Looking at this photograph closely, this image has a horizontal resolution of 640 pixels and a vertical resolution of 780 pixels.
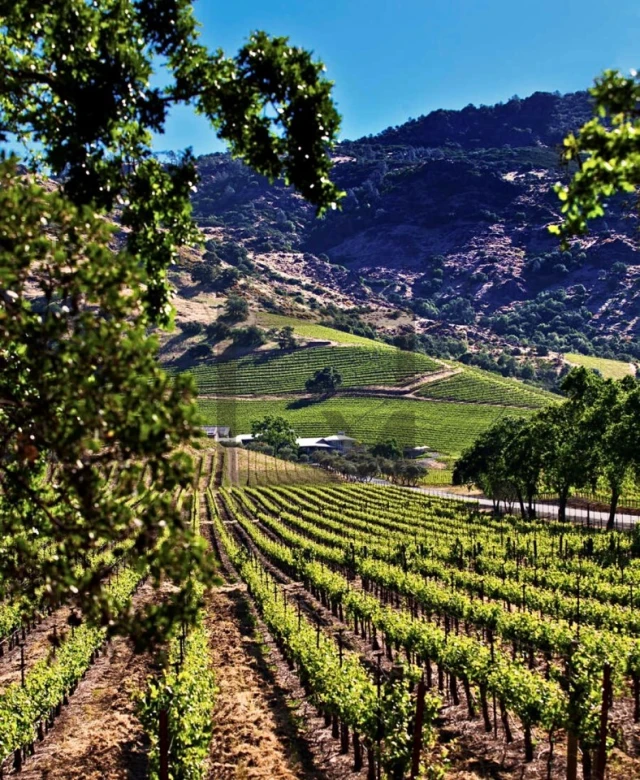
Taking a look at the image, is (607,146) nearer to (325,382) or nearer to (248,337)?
(325,382)

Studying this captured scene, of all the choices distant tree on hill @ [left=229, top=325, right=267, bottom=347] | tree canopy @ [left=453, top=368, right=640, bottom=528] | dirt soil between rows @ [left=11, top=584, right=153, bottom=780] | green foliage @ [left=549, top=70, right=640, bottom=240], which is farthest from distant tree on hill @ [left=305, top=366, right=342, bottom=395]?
green foliage @ [left=549, top=70, right=640, bottom=240]

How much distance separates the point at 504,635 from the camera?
2277 cm

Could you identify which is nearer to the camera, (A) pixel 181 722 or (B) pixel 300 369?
(A) pixel 181 722

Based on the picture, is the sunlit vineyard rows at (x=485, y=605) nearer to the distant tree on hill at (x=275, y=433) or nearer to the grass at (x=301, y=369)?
the distant tree on hill at (x=275, y=433)

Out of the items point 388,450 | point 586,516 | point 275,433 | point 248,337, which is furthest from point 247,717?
point 248,337

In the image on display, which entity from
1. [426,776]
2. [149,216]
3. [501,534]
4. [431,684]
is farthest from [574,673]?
[501,534]

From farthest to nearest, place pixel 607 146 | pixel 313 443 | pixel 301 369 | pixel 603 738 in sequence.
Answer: pixel 301 369 < pixel 313 443 < pixel 603 738 < pixel 607 146

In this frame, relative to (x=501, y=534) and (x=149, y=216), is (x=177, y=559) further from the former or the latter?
(x=501, y=534)

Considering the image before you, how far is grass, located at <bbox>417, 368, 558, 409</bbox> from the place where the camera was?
13962cm

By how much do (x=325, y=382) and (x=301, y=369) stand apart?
1318cm

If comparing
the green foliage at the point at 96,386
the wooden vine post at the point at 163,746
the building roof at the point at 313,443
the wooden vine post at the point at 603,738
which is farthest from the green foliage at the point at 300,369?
the green foliage at the point at 96,386

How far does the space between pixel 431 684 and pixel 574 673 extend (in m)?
7.61

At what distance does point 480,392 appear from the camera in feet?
480

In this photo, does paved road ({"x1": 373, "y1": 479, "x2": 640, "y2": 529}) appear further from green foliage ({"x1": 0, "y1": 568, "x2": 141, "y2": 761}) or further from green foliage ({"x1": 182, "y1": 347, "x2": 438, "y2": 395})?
green foliage ({"x1": 182, "y1": 347, "x2": 438, "y2": 395})
